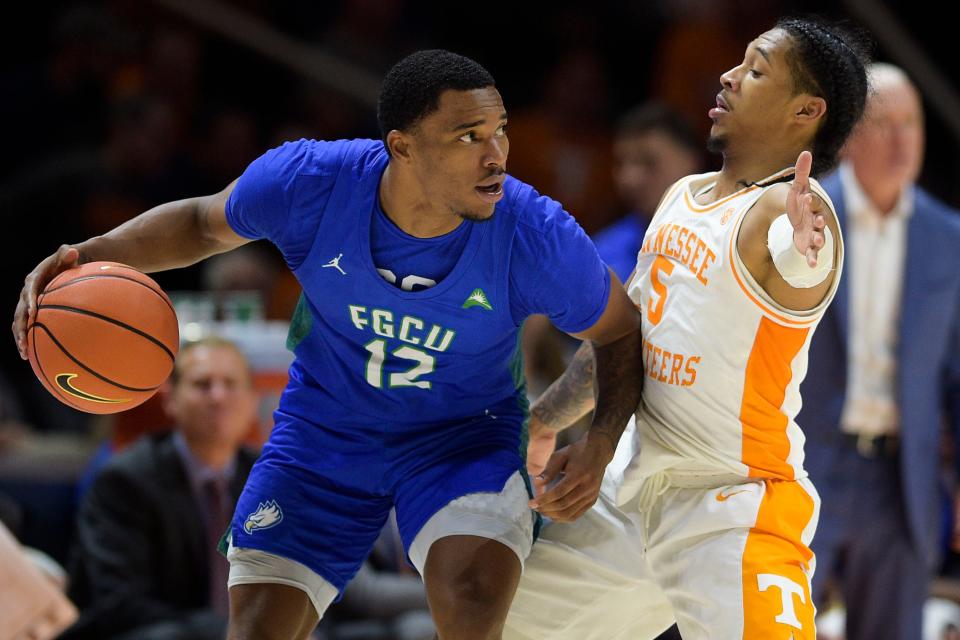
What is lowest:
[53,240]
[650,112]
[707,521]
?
[53,240]

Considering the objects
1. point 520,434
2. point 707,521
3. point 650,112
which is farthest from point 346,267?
point 650,112

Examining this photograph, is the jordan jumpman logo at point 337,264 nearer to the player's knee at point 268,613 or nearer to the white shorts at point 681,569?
the player's knee at point 268,613

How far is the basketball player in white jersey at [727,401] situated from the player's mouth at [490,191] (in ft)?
1.75

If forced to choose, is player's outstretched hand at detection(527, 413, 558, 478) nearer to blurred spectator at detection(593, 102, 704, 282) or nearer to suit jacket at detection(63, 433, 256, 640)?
suit jacket at detection(63, 433, 256, 640)

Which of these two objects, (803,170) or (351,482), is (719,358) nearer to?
(803,170)

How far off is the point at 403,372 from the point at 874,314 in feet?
7.59

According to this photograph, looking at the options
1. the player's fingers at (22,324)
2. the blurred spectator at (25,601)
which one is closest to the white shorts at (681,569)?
the player's fingers at (22,324)

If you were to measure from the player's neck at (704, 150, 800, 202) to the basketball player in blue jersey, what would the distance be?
0.40 meters

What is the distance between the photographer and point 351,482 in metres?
3.74

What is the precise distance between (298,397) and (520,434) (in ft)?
2.03

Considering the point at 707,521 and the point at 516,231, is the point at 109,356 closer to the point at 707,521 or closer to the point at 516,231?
the point at 516,231

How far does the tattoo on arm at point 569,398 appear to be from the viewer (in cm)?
399

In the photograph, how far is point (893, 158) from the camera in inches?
209

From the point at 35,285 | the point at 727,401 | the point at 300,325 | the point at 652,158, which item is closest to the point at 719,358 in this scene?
the point at 727,401
